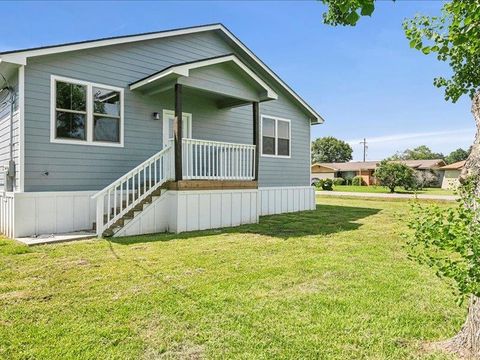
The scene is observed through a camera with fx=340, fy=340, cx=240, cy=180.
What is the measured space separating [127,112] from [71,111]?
4.66 feet

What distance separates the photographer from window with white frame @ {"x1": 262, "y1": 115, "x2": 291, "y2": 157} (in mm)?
12656

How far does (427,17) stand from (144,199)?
664 cm

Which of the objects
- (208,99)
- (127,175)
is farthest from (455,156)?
(127,175)

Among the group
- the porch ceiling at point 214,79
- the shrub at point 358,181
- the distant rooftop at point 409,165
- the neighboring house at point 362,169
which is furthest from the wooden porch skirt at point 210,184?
the shrub at point 358,181

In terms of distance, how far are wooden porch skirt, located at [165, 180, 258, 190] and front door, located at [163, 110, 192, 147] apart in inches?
77.6

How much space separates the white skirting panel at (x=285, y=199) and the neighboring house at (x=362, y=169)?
29404 mm

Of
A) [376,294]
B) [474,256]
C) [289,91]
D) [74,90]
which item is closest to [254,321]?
[376,294]

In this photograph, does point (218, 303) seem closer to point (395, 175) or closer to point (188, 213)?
point (188, 213)

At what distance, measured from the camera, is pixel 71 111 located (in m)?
8.20

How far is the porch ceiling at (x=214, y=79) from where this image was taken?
328 inches

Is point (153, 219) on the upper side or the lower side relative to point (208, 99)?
lower

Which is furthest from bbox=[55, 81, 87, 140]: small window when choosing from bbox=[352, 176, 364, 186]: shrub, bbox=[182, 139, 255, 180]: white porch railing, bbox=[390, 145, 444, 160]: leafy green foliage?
bbox=[390, 145, 444, 160]: leafy green foliage

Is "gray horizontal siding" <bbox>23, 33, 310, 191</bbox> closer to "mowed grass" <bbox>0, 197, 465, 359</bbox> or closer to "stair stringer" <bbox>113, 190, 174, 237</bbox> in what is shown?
"stair stringer" <bbox>113, 190, 174, 237</bbox>

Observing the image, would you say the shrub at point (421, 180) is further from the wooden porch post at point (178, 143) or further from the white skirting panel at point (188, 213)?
the wooden porch post at point (178, 143)
